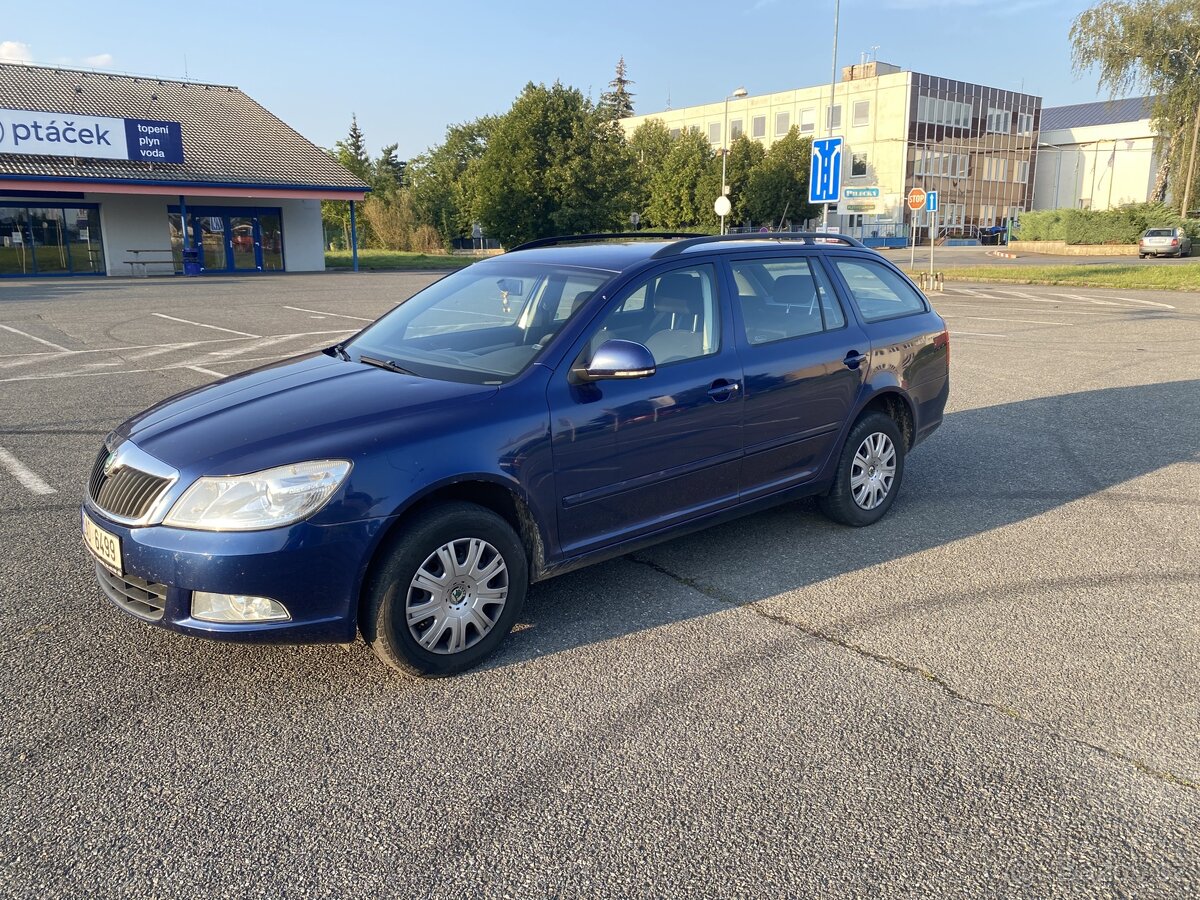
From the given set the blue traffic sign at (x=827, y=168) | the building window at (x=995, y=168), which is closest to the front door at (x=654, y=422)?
the blue traffic sign at (x=827, y=168)

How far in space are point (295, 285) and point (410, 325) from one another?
86.0 feet

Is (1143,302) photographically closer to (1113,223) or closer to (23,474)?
(23,474)

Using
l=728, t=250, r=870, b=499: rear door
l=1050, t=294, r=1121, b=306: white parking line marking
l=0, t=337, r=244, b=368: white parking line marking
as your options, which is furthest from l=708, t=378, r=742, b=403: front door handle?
l=1050, t=294, r=1121, b=306: white parking line marking

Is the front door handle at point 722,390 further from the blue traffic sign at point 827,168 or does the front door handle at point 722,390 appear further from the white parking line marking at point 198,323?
the blue traffic sign at point 827,168

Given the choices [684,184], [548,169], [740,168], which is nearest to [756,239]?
[548,169]

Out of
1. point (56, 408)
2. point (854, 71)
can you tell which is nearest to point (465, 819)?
point (56, 408)

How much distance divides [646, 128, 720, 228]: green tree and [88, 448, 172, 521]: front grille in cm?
6433

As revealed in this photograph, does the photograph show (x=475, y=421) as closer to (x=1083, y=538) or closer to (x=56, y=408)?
(x=1083, y=538)

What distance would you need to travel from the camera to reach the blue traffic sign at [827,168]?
17.6 metres

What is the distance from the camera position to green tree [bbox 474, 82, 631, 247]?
49375 millimetres

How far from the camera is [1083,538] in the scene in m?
5.22

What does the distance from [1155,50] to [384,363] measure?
55376 mm

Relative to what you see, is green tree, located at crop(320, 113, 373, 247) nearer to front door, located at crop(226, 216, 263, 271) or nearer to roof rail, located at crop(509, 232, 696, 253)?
front door, located at crop(226, 216, 263, 271)

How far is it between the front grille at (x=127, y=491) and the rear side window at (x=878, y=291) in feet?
12.8
